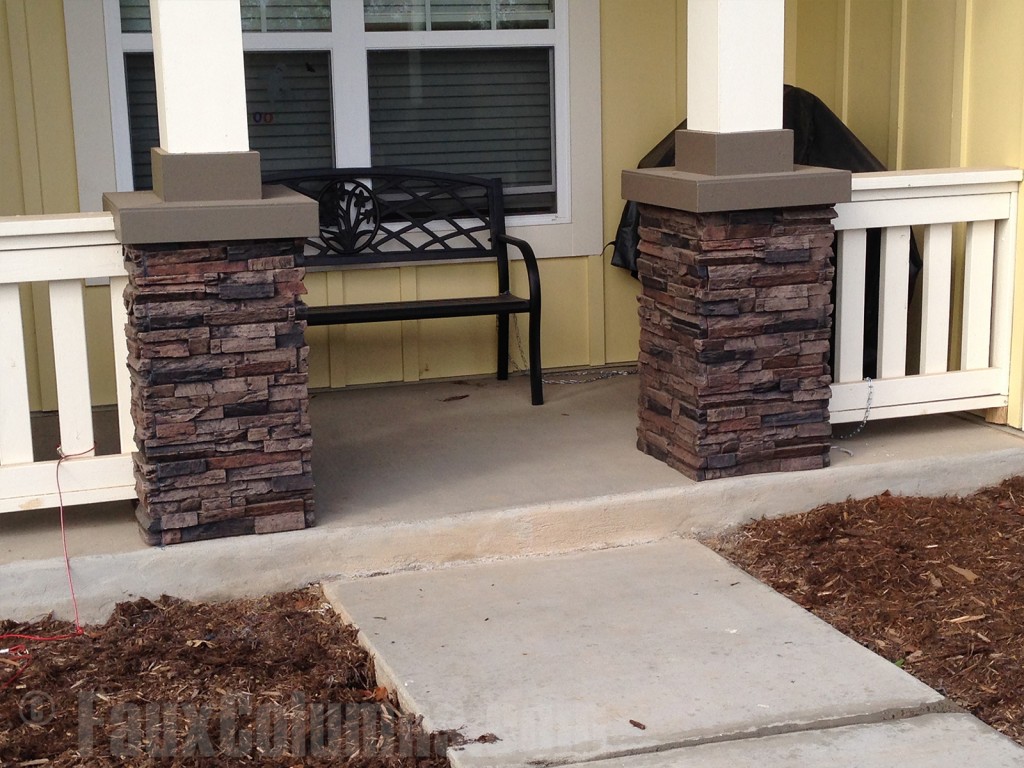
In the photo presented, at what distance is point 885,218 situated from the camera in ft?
14.9

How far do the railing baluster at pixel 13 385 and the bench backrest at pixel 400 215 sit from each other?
1724 mm

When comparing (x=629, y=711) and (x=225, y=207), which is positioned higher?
(x=225, y=207)

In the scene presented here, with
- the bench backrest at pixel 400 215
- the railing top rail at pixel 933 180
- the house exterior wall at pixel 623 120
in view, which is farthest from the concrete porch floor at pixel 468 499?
the railing top rail at pixel 933 180

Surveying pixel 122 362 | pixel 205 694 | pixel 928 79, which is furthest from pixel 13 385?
pixel 928 79

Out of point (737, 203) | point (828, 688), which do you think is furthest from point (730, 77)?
point (828, 688)

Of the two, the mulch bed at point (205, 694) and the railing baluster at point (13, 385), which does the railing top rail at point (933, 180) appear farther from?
the railing baluster at point (13, 385)

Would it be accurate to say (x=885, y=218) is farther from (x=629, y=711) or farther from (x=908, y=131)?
(x=629, y=711)

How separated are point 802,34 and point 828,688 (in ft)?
12.3

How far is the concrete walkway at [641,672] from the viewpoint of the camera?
9.59 feet

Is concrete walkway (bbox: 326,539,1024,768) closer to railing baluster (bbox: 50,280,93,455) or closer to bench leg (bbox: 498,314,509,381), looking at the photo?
railing baluster (bbox: 50,280,93,455)

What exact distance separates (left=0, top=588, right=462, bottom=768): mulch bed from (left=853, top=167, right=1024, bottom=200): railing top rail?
235cm

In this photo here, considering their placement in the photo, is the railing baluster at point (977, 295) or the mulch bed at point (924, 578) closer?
the mulch bed at point (924, 578)

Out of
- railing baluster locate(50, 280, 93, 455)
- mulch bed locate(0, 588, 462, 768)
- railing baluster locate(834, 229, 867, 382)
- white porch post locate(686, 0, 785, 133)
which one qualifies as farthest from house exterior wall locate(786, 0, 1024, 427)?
railing baluster locate(50, 280, 93, 455)

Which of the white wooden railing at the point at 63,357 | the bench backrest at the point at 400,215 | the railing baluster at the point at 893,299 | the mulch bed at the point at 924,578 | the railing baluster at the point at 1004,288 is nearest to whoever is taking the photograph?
the mulch bed at the point at 924,578
